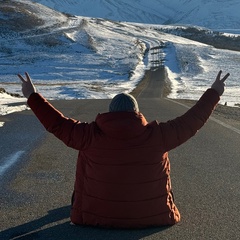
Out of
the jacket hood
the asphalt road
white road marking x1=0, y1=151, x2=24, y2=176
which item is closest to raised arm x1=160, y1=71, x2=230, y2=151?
the jacket hood

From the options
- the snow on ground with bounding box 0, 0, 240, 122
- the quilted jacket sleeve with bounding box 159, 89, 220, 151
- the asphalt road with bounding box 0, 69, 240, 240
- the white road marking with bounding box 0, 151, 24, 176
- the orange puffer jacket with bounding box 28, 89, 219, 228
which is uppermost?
the quilted jacket sleeve with bounding box 159, 89, 220, 151

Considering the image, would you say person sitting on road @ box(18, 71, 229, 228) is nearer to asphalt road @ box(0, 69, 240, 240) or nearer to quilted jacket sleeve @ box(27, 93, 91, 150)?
quilted jacket sleeve @ box(27, 93, 91, 150)

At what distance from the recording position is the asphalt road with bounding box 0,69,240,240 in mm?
4113

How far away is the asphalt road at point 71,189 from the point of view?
411cm

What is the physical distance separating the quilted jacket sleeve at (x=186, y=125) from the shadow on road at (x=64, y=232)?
2.53 feet

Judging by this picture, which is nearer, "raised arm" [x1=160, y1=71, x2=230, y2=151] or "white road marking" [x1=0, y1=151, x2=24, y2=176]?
"raised arm" [x1=160, y1=71, x2=230, y2=151]

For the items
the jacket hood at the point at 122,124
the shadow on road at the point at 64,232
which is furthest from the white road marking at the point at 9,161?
the jacket hood at the point at 122,124

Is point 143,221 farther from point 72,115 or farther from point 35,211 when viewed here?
point 72,115

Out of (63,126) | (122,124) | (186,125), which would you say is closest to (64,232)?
(63,126)

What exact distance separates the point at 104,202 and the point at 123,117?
0.77 m

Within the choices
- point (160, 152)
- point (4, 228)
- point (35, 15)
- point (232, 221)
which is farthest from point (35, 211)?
point (35, 15)

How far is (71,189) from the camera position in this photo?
219 inches

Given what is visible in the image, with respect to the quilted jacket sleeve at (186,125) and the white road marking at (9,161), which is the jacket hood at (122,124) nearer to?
the quilted jacket sleeve at (186,125)

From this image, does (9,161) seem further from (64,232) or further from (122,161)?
(122,161)
